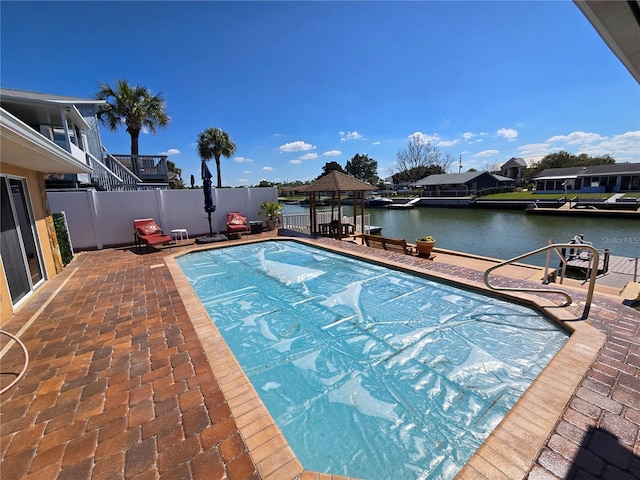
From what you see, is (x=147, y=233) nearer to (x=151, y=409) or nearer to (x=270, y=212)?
(x=270, y=212)

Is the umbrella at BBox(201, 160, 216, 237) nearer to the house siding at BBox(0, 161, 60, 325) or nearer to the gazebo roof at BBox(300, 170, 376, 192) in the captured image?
the gazebo roof at BBox(300, 170, 376, 192)

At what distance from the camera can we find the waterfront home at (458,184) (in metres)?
46.1

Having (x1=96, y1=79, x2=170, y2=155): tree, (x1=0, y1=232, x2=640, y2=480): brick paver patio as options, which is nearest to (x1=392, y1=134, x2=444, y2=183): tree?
(x1=96, y1=79, x2=170, y2=155): tree

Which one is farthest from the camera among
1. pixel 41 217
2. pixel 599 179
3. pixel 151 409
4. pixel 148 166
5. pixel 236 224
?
pixel 599 179

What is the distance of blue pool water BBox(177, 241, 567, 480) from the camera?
223cm

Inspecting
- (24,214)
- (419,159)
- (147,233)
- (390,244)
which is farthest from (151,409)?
(419,159)

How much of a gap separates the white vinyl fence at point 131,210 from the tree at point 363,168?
69.6m

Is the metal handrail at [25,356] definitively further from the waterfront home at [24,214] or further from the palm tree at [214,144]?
the palm tree at [214,144]

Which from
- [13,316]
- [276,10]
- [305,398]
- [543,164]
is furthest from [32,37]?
[543,164]

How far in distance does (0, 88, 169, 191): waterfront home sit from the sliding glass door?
3639mm

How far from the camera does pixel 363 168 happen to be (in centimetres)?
7869

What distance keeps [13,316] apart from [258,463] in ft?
16.0

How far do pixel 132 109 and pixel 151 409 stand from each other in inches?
840

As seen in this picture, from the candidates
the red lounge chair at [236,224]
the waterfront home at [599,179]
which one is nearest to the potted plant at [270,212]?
the red lounge chair at [236,224]
